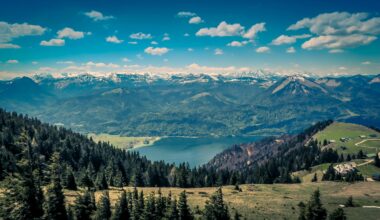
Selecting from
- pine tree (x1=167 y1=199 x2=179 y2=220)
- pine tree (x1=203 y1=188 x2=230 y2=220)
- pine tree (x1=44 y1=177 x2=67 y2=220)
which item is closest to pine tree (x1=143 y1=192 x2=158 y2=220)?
pine tree (x1=167 y1=199 x2=179 y2=220)

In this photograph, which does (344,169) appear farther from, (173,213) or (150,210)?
(150,210)

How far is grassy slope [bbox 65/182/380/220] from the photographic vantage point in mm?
90188

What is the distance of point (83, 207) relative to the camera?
74.2m

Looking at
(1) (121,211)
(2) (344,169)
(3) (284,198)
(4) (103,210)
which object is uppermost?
(4) (103,210)

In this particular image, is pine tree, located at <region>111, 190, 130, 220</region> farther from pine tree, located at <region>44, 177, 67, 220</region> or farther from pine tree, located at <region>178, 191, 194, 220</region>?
pine tree, located at <region>44, 177, 67, 220</region>

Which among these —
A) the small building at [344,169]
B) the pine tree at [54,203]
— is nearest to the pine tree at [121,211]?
the pine tree at [54,203]

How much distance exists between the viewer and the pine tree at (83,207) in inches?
2884

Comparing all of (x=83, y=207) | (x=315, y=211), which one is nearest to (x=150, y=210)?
(x=83, y=207)

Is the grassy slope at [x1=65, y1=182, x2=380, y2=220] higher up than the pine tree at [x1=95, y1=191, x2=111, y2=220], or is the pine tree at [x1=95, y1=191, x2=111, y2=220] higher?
the pine tree at [x1=95, y1=191, x2=111, y2=220]

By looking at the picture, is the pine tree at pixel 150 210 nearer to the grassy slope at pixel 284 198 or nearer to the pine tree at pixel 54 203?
the pine tree at pixel 54 203

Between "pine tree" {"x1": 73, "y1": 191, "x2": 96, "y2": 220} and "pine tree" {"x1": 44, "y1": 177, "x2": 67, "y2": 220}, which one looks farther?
"pine tree" {"x1": 73, "y1": 191, "x2": 96, "y2": 220}

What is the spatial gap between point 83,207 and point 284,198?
67861mm

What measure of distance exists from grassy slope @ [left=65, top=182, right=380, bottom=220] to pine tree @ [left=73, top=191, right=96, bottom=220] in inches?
575

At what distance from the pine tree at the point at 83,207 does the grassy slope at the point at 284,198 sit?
1461cm
